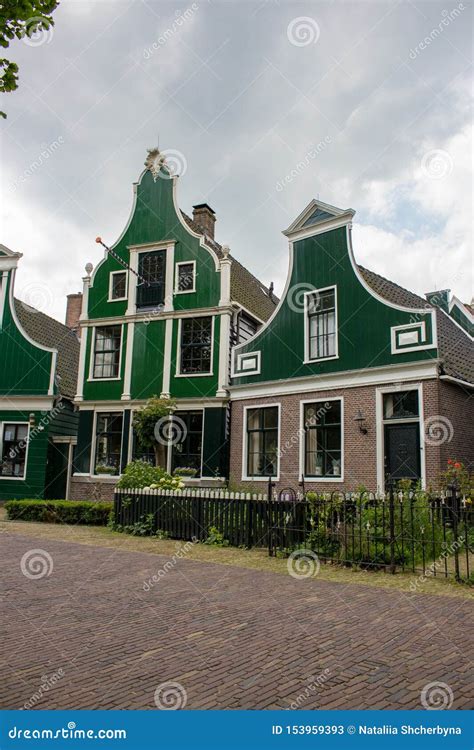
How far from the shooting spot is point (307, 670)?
4.87m

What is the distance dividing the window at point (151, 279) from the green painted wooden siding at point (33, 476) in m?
6.16

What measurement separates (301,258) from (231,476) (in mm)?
7448

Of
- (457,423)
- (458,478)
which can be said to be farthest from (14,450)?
(458,478)

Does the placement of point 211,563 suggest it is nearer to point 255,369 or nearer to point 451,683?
point 451,683

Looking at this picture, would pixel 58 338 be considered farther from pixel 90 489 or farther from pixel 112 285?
pixel 90 489

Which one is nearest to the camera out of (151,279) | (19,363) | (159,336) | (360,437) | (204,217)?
(360,437)

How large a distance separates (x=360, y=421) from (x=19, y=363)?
14.4 meters

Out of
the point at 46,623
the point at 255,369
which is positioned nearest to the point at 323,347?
the point at 255,369

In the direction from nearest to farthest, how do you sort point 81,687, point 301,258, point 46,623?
1. point 81,687
2. point 46,623
3. point 301,258

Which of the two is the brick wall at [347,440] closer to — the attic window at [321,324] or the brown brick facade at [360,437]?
the brown brick facade at [360,437]

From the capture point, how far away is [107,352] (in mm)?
22672

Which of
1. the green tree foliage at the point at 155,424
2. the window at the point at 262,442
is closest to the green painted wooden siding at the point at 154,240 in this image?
the green tree foliage at the point at 155,424

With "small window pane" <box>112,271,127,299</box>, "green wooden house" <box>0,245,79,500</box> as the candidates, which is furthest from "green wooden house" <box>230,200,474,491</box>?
"green wooden house" <box>0,245,79,500</box>

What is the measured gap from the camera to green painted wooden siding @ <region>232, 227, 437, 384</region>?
16.4 m
